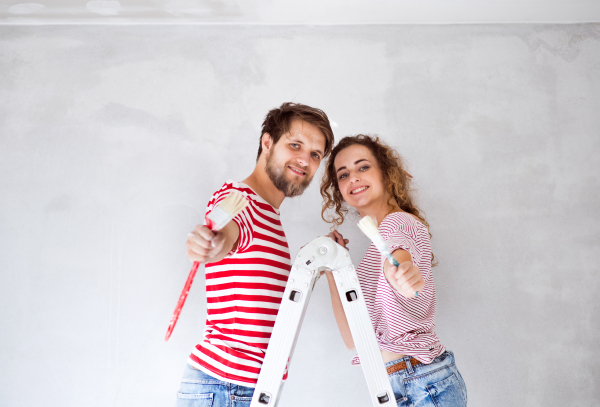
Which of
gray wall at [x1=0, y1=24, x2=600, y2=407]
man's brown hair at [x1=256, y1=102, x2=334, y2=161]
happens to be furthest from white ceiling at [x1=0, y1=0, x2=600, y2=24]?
man's brown hair at [x1=256, y1=102, x2=334, y2=161]

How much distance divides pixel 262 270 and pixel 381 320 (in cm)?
45

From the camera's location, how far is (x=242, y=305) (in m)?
1.25

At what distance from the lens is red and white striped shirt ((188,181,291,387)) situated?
1203mm

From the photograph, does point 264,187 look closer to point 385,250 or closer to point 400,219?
point 400,219

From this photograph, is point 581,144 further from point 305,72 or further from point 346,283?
point 346,283

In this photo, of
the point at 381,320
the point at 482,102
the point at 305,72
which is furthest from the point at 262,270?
the point at 482,102

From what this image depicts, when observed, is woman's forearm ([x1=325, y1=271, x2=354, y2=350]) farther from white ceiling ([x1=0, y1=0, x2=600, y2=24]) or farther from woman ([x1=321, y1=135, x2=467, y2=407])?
white ceiling ([x1=0, y1=0, x2=600, y2=24])

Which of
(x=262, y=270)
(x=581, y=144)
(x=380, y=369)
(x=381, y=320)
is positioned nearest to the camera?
(x=380, y=369)

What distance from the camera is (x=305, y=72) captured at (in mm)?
1907

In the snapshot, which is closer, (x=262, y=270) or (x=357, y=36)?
(x=262, y=270)

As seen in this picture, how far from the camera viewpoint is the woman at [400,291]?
1.26 meters

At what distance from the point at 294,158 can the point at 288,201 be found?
363 millimetres

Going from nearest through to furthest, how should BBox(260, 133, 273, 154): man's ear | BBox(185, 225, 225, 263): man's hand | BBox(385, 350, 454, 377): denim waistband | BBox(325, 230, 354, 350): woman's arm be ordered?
BBox(185, 225, 225, 263): man's hand
BBox(385, 350, 454, 377): denim waistband
BBox(325, 230, 354, 350): woman's arm
BBox(260, 133, 273, 154): man's ear

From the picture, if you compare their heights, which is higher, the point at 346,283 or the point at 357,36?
the point at 357,36
